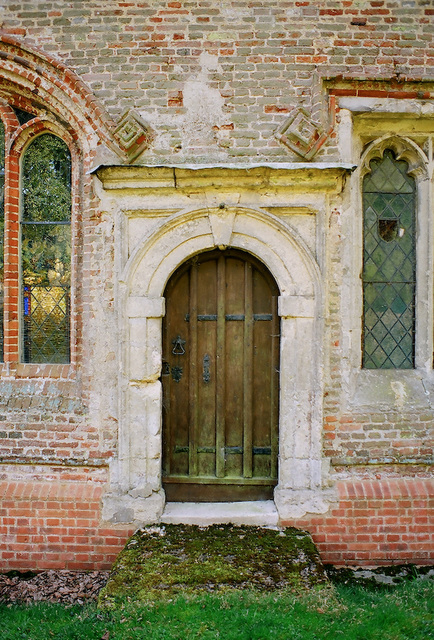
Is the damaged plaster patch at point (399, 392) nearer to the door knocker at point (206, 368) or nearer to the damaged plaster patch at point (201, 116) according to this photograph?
the door knocker at point (206, 368)

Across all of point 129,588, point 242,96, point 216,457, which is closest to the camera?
point 129,588

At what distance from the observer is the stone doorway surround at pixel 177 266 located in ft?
13.2

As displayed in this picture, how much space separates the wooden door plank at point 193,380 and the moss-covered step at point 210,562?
648mm

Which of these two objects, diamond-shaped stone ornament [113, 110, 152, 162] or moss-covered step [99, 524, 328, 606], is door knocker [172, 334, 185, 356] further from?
diamond-shaped stone ornament [113, 110, 152, 162]

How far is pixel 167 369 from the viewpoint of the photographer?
4359mm

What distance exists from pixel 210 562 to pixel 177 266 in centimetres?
256

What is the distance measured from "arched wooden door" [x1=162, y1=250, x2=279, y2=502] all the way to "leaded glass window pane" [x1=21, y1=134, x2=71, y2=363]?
1.11 metres

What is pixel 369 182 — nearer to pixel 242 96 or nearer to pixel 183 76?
pixel 242 96

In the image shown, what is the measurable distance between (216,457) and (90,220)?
265 centimetres

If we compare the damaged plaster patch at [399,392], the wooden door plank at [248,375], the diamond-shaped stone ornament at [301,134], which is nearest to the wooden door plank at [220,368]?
the wooden door plank at [248,375]

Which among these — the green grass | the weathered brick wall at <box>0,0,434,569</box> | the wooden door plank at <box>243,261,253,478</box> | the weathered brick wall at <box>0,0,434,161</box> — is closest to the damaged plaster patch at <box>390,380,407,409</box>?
the weathered brick wall at <box>0,0,434,569</box>

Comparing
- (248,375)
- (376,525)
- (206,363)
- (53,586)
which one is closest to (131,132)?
(206,363)

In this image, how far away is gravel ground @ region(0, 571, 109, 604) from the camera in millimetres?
3631

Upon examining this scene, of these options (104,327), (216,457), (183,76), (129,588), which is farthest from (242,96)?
(129,588)
